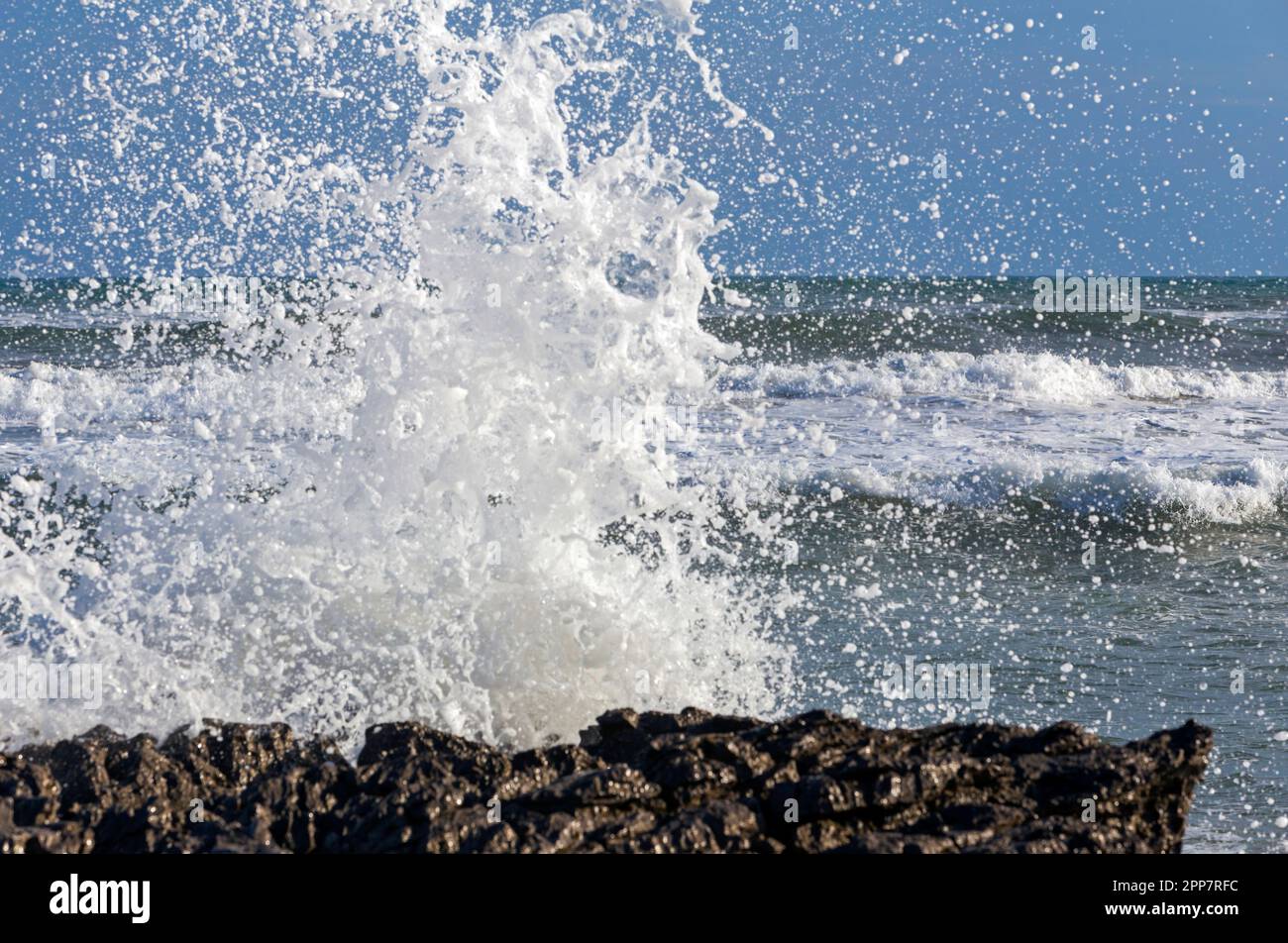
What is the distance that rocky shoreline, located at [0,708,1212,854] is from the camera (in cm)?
298

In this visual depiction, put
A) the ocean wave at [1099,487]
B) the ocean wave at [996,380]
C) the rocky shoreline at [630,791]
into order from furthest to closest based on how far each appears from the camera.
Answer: the ocean wave at [996,380] < the ocean wave at [1099,487] < the rocky shoreline at [630,791]

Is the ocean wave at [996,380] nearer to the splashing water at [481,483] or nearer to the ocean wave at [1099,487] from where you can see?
the ocean wave at [1099,487]

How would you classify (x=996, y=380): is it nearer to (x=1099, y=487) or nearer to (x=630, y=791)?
(x=1099, y=487)


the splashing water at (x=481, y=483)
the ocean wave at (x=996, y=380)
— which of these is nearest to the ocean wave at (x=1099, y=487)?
the splashing water at (x=481, y=483)

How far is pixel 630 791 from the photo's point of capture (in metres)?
3.15

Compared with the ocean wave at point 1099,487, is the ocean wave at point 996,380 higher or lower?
higher

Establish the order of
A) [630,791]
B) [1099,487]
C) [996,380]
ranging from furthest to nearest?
[996,380]
[1099,487]
[630,791]

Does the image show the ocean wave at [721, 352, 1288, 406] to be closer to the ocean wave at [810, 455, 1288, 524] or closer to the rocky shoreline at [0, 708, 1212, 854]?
the ocean wave at [810, 455, 1288, 524]

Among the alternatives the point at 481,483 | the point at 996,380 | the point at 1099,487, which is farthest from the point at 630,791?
the point at 996,380

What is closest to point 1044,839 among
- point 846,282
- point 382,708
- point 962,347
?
point 382,708

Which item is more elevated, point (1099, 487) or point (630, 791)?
point (1099, 487)

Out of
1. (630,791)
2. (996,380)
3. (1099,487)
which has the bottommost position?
(630,791)

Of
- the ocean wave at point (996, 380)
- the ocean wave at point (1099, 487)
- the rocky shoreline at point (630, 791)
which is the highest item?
the ocean wave at point (996, 380)

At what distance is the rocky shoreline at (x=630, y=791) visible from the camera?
9.79ft
